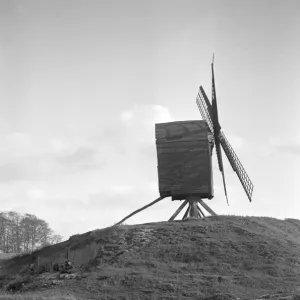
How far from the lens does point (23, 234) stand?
262 feet

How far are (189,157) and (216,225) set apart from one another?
5.34 metres

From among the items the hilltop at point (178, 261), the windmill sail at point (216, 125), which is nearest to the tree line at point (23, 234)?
the hilltop at point (178, 261)

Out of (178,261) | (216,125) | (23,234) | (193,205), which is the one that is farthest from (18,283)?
(23,234)

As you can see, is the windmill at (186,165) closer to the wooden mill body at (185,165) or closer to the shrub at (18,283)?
the wooden mill body at (185,165)

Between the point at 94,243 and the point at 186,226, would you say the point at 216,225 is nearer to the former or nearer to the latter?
the point at 186,226

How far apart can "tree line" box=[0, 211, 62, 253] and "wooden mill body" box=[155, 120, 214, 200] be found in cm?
4623

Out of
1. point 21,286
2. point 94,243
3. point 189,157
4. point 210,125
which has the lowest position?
point 21,286

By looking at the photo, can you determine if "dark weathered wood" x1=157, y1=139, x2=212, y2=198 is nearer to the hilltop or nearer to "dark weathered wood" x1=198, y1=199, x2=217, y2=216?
"dark weathered wood" x1=198, y1=199, x2=217, y2=216

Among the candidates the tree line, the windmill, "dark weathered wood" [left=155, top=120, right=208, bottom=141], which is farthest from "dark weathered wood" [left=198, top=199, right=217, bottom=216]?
the tree line

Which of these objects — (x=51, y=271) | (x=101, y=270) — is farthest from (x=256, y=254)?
(x=51, y=271)

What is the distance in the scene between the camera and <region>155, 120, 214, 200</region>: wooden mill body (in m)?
36.3

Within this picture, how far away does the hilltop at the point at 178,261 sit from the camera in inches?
1026

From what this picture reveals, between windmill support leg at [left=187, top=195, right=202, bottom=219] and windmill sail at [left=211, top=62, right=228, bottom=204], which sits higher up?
windmill sail at [left=211, top=62, right=228, bottom=204]

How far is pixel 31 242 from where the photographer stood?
79812 mm
